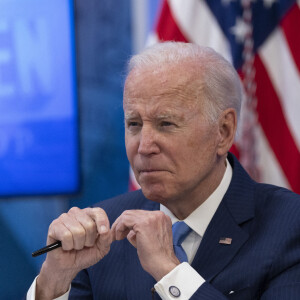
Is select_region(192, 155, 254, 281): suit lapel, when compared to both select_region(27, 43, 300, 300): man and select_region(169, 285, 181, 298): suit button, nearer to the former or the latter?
select_region(27, 43, 300, 300): man

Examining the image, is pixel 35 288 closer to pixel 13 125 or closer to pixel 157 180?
pixel 157 180

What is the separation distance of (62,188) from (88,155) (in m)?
0.26

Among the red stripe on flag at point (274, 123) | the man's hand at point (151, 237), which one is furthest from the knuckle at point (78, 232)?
the red stripe on flag at point (274, 123)

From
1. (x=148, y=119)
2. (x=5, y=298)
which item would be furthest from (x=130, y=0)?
(x=5, y=298)

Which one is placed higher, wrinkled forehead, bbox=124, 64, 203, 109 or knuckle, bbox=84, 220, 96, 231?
wrinkled forehead, bbox=124, 64, 203, 109

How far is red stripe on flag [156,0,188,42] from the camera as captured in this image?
3.05 meters

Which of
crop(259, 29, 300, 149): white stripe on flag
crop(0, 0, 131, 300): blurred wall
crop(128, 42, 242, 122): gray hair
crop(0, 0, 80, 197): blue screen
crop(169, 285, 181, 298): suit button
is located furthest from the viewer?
crop(0, 0, 131, 300): blurred wall

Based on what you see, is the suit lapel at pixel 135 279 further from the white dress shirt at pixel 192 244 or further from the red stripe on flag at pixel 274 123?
the red stripe on flag at pixel 274 123

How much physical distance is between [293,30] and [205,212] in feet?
4.91

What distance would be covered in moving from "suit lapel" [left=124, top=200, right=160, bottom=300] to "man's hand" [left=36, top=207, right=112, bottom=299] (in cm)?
15

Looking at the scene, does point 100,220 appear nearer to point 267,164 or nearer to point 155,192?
point 155,192

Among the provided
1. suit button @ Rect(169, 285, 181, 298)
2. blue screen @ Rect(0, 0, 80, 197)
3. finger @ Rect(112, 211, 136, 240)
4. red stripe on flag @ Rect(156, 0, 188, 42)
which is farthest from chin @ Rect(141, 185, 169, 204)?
blue screen @ Rect(0, 0, 80, 197)

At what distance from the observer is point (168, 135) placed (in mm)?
1790

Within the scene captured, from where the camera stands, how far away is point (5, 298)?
3.30 metres
